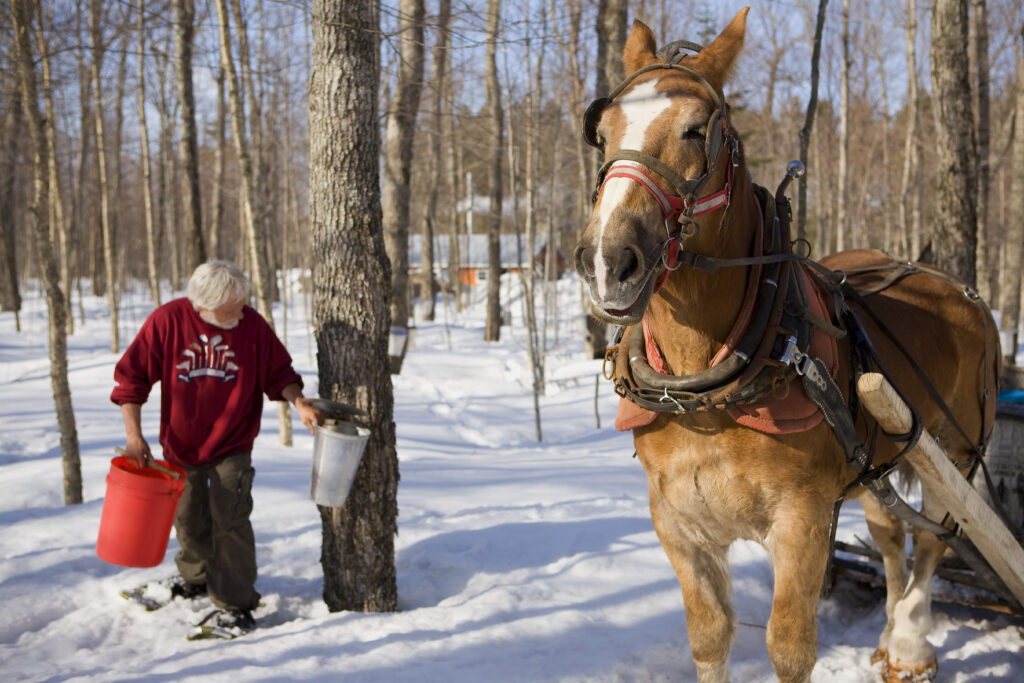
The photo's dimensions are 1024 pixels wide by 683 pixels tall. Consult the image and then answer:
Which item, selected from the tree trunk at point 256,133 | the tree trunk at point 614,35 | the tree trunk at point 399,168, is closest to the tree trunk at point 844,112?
the tree trunk at point 614,35

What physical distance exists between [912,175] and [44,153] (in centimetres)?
2127

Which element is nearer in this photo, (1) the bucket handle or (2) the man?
(1) the bucket handle

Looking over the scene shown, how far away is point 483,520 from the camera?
5004 millimetres

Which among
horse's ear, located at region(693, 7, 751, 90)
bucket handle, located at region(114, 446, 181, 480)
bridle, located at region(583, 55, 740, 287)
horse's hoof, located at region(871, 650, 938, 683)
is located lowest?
horse's hoof, located at region(871, 650, 938, 683)

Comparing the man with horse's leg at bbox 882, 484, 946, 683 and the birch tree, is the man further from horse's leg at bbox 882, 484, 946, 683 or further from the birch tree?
the birch tree

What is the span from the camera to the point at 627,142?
2043 millimetres

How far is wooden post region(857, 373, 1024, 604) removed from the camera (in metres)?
2.29

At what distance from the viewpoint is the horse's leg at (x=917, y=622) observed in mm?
3234

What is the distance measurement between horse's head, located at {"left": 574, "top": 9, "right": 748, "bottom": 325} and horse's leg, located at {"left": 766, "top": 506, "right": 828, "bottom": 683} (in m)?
0.98

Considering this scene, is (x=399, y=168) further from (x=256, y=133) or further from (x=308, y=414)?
(x=308, y=414)

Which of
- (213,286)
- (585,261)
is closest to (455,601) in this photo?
(213,286)

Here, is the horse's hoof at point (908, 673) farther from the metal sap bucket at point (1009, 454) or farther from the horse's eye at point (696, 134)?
the horse's eye at point (696, 134)

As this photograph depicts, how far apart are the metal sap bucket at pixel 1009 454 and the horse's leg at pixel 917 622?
0.55 meters

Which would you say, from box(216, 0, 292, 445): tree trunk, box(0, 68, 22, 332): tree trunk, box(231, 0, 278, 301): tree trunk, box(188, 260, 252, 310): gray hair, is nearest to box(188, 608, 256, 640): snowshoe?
box(188, 260, 252, 310): gray hair
